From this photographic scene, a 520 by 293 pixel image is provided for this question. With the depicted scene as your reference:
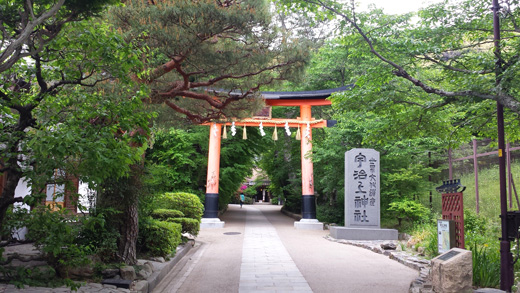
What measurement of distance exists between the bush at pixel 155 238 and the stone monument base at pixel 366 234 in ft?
25.1

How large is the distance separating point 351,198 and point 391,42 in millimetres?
8693

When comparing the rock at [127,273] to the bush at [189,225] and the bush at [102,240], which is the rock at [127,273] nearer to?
the bush at [102,240]

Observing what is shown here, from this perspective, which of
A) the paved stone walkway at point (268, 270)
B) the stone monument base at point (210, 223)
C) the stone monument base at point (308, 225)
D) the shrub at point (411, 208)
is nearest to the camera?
the paved stone walkway at point (268, 270)

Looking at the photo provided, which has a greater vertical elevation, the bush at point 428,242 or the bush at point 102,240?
the bush at point 102,240

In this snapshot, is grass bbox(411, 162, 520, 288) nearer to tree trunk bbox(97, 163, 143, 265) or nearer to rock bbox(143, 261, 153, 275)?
rock bbox(143, 261, 153, 275)

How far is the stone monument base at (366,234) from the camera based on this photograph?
14.6 metres

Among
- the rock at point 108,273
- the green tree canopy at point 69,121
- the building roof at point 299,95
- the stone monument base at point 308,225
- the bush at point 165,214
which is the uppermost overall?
the building roof at point 299,95

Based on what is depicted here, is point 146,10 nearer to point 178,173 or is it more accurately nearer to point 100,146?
point 100,146

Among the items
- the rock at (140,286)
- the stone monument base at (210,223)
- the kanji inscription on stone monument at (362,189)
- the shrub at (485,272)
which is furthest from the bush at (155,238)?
the stone monument base at (210,223)

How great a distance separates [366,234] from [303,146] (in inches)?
267

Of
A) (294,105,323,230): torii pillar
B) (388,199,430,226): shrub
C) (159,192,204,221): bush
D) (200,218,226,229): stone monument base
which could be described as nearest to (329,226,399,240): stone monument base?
(388,199,430,226): shrub

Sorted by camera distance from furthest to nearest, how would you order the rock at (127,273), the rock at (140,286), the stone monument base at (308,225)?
the stone monument base at (308,225) → the rock at (127,273) → the rock at (140,286)

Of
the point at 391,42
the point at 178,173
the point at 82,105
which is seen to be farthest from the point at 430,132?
the point at 178,173

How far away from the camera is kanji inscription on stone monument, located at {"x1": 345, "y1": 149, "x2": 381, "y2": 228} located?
15086mm
